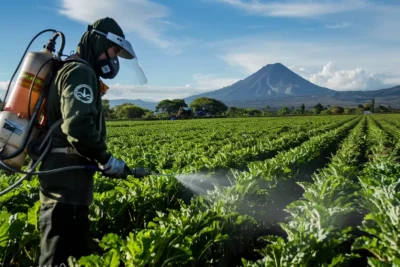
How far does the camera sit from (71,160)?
3078mm

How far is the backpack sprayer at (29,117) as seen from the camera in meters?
2.93

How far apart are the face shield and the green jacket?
0.50 meters

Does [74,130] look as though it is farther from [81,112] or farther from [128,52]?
[128,52]

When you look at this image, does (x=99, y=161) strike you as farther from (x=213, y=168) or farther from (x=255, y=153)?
(x=255, y=153)

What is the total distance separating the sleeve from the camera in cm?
279

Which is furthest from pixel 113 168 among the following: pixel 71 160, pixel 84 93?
pixel 84 93

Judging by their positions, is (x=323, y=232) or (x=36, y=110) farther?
(x=323, y=232)

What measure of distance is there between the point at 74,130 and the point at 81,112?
0.48 feet

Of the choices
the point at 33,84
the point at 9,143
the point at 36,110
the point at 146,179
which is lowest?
the point at 146,179

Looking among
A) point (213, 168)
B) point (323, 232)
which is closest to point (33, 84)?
point (323, 232)

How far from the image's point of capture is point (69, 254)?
9.71 ft

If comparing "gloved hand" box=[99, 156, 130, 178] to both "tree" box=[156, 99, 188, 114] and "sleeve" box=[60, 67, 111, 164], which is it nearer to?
"sleeve" box=[60, 67, 111, 164]

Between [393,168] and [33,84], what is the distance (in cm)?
565

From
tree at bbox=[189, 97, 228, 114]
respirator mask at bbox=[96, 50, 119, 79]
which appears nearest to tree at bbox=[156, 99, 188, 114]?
tree at bbox=[189, 97, 228, 114]
